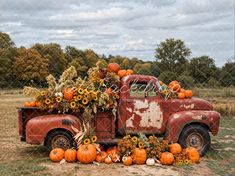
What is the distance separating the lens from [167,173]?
27.3 feet

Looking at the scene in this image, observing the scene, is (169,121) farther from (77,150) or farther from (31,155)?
(31,155)

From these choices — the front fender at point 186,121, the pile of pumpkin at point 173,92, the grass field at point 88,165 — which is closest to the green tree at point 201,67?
the grass field at point 88,165

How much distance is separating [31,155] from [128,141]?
99.7 inches

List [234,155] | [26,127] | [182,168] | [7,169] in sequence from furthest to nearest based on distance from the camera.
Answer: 1. [234,155]
2. [26,127]
3. [182,168]
4. [7,169]

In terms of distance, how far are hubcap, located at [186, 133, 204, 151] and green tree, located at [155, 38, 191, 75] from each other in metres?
13.9

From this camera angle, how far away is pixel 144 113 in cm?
973

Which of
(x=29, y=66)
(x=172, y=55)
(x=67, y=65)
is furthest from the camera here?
(x=172, y=55)

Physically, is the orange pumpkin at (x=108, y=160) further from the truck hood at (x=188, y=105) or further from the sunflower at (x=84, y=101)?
the truck hood at (x=188, y=105)

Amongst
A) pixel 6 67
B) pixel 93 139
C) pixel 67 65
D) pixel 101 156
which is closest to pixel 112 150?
pixel 101 156

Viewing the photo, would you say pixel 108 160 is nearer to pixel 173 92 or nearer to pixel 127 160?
pixel 127 160

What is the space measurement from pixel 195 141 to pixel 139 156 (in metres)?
1.84

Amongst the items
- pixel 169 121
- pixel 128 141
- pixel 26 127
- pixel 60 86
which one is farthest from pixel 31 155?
pixel 169 121

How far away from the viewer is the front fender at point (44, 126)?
938 cm

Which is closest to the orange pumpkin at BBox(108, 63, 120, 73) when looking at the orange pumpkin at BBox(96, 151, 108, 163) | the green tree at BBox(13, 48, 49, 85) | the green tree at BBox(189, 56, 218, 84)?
the orange pumpkin at BBox(96, 151, 108, 163)
